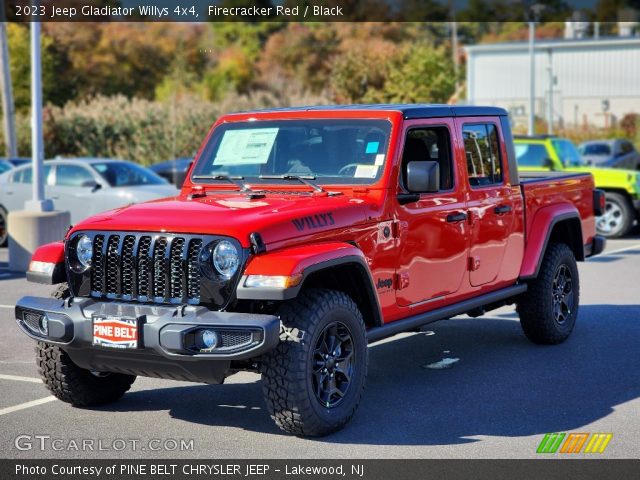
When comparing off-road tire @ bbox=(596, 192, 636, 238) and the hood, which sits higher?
the hood

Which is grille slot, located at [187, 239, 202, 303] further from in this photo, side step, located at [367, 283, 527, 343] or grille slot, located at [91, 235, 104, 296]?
side step, located at [367, 283, 527, 343]

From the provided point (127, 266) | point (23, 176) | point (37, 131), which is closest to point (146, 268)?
point (127, 266)

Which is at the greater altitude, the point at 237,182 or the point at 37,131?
the point at 37,131

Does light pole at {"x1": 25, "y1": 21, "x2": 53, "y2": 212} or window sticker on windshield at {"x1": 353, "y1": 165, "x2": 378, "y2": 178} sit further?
light pole at {"x1": 25, "y1": 21, "x2": 53, "y2": 212}

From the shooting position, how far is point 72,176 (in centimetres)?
1725

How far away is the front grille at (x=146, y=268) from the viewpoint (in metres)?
5.79

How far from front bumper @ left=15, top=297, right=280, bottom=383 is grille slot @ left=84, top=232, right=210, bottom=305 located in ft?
0.28

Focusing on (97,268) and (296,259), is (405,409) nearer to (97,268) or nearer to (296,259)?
(296,259)

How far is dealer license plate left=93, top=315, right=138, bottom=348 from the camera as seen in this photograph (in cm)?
570

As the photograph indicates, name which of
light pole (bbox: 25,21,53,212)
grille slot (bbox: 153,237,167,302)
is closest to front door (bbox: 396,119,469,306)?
grille slot (bbox: 153,237,167,302)

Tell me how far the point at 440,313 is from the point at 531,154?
10.9 m

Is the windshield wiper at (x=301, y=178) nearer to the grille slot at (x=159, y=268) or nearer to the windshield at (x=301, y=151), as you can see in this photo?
the windshield at (x=301, y=151)

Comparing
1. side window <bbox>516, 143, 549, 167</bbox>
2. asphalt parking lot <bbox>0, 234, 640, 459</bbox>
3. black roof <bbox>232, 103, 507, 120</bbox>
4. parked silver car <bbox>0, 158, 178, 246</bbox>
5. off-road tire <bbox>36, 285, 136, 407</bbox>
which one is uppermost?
black roof <bbox>232, 103, 507, 120</bbox>


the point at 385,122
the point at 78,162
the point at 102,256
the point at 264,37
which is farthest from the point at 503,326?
the point at 264,37
